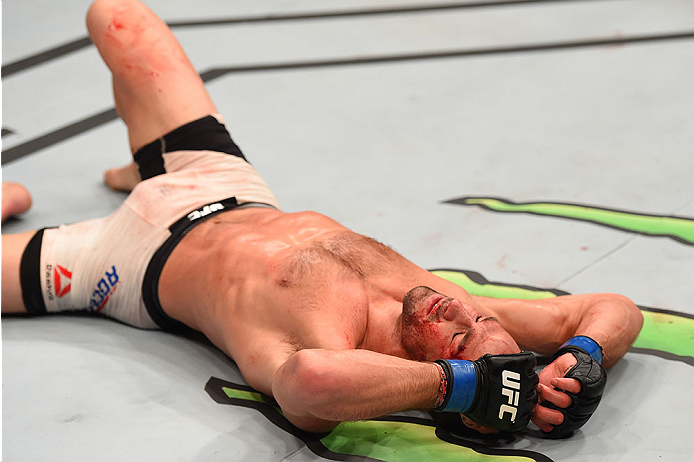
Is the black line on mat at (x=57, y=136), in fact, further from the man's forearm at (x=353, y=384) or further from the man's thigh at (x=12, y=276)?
the man's forearm at (x=353, y=384)

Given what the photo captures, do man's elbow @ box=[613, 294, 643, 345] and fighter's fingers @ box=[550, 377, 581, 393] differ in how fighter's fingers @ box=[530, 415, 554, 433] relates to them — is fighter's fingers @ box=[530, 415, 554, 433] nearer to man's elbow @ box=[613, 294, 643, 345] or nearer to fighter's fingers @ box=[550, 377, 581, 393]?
fighter's fingers @ box=[550, 377, 581, 393]

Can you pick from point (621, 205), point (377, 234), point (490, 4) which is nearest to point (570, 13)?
point (490, 4)

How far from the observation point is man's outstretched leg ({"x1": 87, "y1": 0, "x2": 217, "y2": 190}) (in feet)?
9.56

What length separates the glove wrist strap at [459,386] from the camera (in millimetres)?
1933

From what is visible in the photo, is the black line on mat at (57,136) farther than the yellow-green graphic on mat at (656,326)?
Yes

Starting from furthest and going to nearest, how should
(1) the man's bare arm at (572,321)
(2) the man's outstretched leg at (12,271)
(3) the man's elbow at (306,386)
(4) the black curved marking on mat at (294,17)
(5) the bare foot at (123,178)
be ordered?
(4) the black curved marking on mat at (294,17)
(5) the bare foot at (123,178)
(2) the man's outstretched leg at (12,271)
(1) the man's bare arm at (572,321)
(3) the man's elbow at (306,386)

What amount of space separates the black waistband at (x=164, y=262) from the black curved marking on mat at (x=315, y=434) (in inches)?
12.2

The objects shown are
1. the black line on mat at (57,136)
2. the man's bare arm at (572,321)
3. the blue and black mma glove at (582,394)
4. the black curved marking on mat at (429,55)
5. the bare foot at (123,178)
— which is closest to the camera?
the blue and black mma glove at (582,394)

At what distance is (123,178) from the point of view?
11.0ft

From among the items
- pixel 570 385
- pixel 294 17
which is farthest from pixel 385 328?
pixel 294 17

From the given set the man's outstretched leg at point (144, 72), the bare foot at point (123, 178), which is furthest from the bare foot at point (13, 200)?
the man's outstretched leg at point (144, 72)

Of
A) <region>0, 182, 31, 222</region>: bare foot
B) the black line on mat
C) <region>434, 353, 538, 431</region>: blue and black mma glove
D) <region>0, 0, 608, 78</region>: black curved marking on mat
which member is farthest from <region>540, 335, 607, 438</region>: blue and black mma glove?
<region>0, 0, 608, 78</region>: black curved marking on mat

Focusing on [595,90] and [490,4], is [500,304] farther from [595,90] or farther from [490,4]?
[490,4]

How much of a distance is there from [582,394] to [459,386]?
0.31 metres
